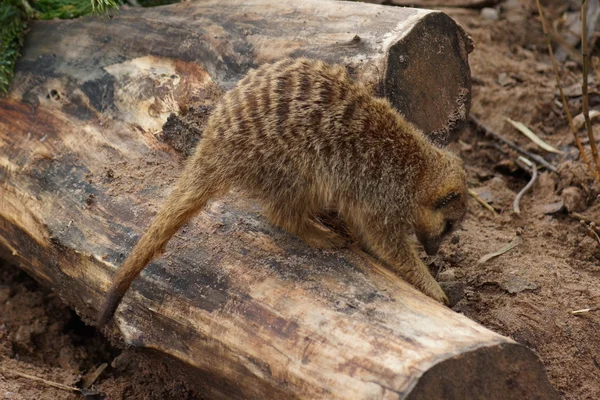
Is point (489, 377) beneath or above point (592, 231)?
above

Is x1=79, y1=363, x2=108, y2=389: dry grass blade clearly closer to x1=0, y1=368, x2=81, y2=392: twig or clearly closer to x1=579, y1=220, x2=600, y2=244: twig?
x1=0, y1=368, x2=81, y2=392: twig

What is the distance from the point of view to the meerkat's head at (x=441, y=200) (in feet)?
9.16

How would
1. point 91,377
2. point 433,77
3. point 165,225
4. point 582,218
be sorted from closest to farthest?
point 165,225
point 91,377
point 433,77
point 582,218

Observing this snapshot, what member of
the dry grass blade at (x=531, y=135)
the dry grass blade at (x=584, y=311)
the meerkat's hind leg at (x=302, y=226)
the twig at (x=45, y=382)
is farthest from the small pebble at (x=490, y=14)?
the twig at (x=45, y=382)

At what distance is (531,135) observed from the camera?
4.38m

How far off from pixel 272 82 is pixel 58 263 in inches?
44.0

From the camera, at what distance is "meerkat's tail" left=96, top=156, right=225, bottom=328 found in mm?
2461

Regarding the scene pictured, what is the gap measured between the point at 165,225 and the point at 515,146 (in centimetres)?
252

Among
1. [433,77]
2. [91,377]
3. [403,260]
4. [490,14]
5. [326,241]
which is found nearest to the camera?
[326,241]

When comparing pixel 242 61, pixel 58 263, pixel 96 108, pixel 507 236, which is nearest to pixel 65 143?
pixel 96 108

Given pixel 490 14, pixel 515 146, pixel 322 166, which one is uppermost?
pixel 490 14

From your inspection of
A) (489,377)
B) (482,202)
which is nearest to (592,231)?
(482,202)

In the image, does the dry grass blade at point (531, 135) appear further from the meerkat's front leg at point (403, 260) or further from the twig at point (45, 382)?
the twig at point (45, 382)

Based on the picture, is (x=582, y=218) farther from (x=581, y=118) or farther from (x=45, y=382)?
(x=45, y=382)
